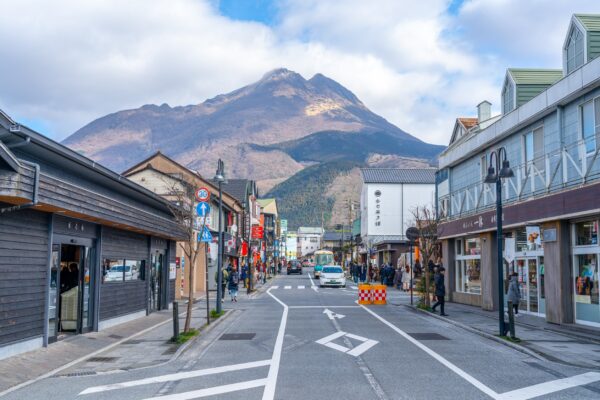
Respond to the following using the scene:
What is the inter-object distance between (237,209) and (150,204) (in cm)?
3370

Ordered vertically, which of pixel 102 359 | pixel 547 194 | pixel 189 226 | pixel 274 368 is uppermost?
pixel 547 194

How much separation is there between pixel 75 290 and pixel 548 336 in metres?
12.9

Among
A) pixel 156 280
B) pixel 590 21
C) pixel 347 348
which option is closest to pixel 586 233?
pixel 590 21

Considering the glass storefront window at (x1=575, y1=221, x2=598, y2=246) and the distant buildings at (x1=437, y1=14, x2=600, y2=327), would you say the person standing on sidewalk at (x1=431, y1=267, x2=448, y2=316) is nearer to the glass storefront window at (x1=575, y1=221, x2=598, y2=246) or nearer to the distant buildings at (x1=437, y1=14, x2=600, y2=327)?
the distant buildings at (x1=437, y1=14, x2=600, y2=327)

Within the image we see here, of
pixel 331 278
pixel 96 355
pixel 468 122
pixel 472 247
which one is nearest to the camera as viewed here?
pixel 96 355

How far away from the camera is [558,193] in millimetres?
18109

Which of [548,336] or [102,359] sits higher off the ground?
[548,336]

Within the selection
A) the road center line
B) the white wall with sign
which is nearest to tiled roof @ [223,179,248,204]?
the white wall with sign

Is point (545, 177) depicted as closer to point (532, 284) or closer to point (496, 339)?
point (532, 284)

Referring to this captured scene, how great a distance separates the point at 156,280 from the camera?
2497 cm

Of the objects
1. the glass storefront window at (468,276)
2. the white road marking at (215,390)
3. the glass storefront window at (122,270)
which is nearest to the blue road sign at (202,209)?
the glass storefront window at (122,270)

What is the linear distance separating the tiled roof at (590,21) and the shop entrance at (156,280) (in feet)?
57.8

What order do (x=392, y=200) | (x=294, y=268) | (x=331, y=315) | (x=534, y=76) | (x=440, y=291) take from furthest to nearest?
1. (x=294, y=268)
2. (x=392, y=200)
3. (x=534, y=76)
4. (x=440, y=291)
5. (x=331, y=315)

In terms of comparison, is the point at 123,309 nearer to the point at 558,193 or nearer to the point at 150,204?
the point at 150,204
